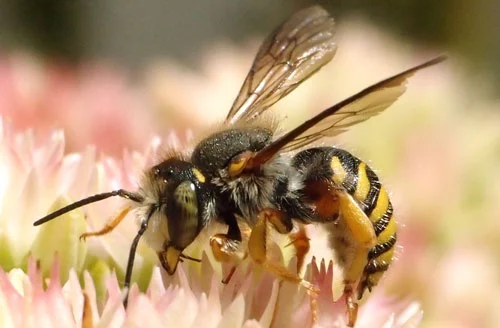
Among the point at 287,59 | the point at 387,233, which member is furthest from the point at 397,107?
the point at 387,233

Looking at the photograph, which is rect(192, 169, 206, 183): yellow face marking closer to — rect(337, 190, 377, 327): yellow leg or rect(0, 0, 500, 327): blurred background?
rect(337, 190, 377, 327): yellow leg

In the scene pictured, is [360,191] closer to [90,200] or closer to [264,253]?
[264,253]

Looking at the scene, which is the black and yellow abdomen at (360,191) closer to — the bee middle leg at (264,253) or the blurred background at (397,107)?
the bee middle leg at (264,253)

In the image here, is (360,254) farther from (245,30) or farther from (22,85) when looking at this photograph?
(245,30)

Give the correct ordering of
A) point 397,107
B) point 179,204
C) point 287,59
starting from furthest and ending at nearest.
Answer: point 397,107 → point 287,59 → point 179,204

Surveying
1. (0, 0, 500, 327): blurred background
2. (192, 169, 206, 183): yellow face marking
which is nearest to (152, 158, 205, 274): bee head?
(192, 169, 206, 183): yellow face marking

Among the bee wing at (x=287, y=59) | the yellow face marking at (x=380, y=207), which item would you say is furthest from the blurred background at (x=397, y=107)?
the yellow face marking at (x=380, y=207)

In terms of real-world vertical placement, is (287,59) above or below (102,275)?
above

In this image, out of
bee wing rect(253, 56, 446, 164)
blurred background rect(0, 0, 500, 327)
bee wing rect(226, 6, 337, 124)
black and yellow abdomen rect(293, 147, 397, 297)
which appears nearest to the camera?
bee wing rect(253, 56, 446, 164)
